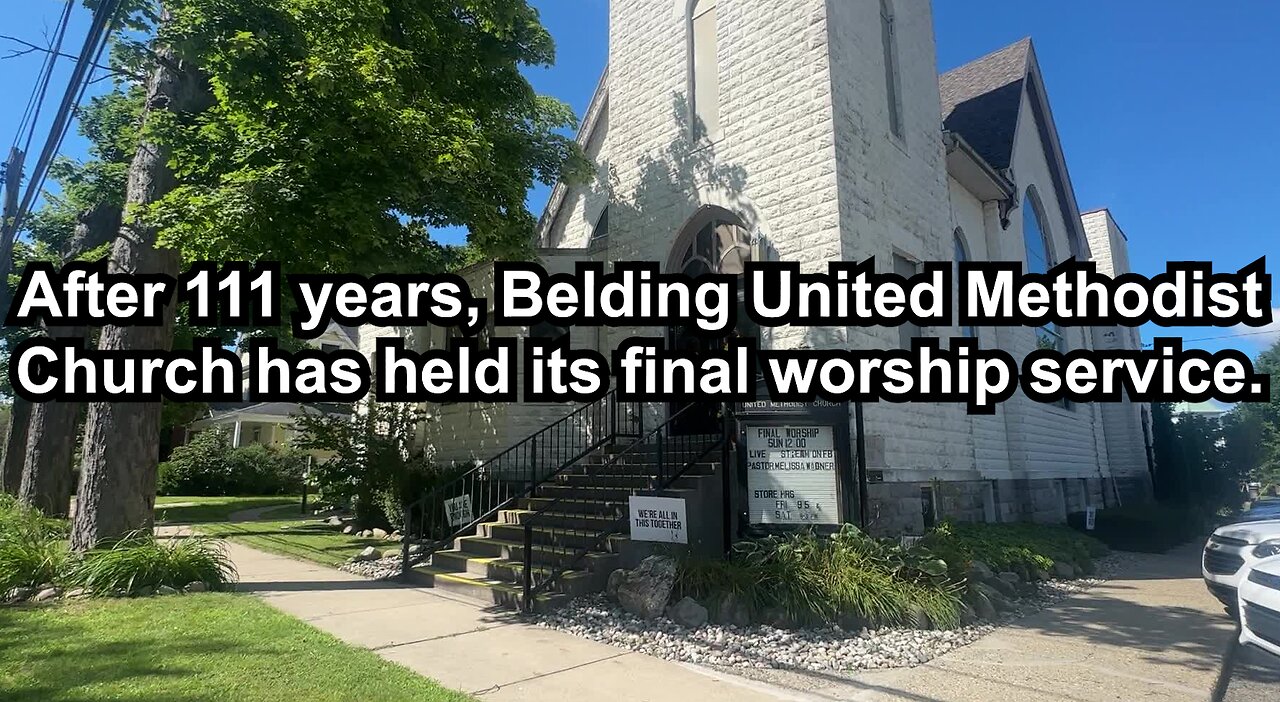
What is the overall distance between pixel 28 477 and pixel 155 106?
345 inches

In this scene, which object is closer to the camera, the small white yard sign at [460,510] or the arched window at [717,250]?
the small white yard sign at [460,510]

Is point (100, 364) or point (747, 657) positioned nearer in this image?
point (747, 657)

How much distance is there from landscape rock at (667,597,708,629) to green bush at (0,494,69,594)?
657 centimetres

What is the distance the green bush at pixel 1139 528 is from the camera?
46.3 ft

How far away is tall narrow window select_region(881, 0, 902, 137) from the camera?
1198cm

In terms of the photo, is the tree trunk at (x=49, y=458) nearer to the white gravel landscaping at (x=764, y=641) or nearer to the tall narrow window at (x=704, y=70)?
the white gravel landscaping at (x=764, y=641)

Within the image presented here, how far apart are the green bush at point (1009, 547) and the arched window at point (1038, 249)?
6.58 metres

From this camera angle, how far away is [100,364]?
28.0 ft

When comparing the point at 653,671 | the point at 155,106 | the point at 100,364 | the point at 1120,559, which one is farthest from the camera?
the point at 1120,559

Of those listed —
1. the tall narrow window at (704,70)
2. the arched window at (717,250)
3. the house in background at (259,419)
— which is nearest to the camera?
the arched window at (717,250)

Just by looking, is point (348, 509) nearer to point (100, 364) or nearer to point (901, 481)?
point (100, 364)

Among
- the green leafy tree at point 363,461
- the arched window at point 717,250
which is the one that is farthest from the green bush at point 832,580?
the green leafy tree at point 363,461

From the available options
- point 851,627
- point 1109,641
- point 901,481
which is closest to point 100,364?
point 851,627

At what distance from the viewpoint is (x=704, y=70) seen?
39.7ft
